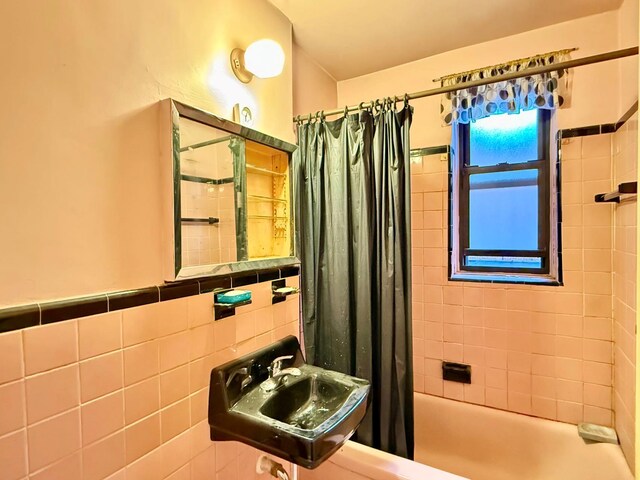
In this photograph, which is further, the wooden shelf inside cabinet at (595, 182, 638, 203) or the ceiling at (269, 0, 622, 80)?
the ceiling at (269, 0, 622, 80)

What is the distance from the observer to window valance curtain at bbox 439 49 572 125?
1.83m

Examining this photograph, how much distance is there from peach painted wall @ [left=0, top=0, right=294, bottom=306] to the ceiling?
73 cm

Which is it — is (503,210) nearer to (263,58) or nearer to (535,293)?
(535,293)

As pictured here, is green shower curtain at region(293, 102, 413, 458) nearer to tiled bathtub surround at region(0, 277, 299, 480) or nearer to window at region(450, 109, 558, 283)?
tiled bathtub surround at region(0, 277, 299, 480)

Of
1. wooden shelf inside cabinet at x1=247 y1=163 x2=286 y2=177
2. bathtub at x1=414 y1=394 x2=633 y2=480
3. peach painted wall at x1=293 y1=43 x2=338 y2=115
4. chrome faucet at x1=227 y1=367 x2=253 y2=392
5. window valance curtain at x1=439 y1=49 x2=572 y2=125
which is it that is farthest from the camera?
peach painted wall at x1=293 y1=43 x2=338 y2=115

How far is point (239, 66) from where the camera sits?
1.37 meters

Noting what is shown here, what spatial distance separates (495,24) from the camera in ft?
5.95

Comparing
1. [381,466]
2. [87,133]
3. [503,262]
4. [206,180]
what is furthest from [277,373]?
[503,262]

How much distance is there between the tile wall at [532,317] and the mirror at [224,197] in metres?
1.05

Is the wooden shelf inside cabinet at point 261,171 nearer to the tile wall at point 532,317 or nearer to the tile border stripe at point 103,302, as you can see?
the tile border stripe at point 103,302

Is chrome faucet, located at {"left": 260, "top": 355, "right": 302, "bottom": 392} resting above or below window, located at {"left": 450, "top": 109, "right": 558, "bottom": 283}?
below

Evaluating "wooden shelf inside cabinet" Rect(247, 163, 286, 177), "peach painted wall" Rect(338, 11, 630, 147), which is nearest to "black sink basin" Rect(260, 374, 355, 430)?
"wooden shelf inside cabinet" Rect(247, 163, 286, 177)

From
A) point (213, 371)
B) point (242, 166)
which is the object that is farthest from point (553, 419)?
point (242, 166)

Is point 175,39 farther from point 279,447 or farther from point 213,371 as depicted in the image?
point 279,447
